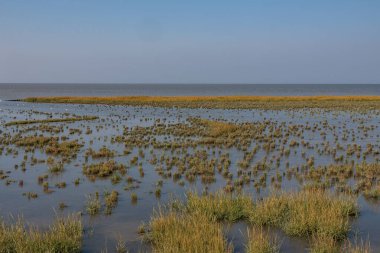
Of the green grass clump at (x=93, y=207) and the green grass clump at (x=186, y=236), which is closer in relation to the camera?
the green grass clump at (x=186, y=236)

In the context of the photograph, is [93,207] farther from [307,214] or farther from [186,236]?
[307,214]

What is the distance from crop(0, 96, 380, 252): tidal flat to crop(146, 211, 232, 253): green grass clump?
0.04 m

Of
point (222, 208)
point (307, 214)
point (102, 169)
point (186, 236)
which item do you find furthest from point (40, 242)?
point (102, 169)

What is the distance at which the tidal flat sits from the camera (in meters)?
11.1

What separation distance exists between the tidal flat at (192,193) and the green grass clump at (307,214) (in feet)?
0.13

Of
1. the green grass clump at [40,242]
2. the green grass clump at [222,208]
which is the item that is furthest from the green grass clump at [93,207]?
the green grass clump at [222,208]

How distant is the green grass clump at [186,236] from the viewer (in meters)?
9.87

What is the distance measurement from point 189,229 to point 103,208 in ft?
16.7

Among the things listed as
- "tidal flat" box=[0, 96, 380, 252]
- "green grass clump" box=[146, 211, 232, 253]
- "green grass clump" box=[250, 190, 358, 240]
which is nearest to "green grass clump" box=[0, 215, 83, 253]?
"tidal flat" box=[0, 96, 380, 252]

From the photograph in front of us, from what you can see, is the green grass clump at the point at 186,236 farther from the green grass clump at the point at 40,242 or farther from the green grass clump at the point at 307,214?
the green grass clump at the point at 40,242

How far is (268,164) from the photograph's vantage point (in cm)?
2288

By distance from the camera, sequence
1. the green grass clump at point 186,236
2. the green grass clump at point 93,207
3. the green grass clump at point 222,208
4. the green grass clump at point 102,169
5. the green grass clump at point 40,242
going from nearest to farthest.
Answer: the green grass clump at point 186,236 < the green grass clump at point 40,242 < the green grass clump at point 222,208 < the green grass clump at point 93,207 < the green grass clump at point 102,169

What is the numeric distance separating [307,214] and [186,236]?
13.3 feet

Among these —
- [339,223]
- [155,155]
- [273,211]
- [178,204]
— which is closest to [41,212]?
[178,204]
